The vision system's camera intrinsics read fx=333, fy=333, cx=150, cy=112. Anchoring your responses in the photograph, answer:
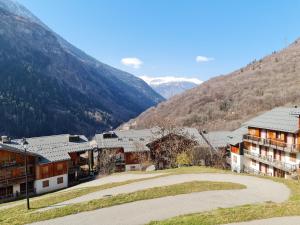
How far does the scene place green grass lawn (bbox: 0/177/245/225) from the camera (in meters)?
22.4

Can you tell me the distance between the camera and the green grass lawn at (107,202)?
2241 centimetres

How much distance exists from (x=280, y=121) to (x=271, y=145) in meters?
4.01

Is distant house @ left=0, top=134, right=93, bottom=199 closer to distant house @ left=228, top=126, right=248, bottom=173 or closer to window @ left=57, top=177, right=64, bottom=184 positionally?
window @ left=57, top=177, right=64, bottom=184

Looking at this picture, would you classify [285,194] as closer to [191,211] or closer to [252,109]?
[191,211]

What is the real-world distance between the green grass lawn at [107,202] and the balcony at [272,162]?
19.9 meters

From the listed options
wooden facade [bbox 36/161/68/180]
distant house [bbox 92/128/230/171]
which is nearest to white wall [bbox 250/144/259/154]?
distant house [bbox 92/128/230/171]

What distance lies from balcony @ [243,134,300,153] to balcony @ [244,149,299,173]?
1976mm

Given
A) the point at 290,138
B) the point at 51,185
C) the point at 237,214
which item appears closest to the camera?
the point at 237,214

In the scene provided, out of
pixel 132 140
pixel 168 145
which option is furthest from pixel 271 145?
pixel 132 140

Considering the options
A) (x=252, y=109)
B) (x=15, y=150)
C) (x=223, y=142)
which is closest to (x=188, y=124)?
(x=252, y=109)

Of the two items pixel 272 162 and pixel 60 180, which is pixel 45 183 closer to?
pixel 60 180

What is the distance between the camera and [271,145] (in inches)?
1954

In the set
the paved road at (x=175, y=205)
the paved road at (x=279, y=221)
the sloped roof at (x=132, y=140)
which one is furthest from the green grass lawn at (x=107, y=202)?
the sloped roof at (x=132, y=140)

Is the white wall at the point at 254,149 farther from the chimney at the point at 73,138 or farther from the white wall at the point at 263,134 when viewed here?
the chimney at the point at 73,138
